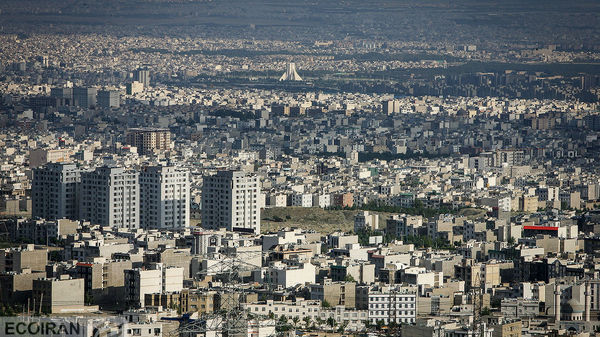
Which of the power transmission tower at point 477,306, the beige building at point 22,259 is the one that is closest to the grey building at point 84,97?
the beige building at point 22,259

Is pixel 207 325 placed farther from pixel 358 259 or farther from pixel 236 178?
pixel 236 178

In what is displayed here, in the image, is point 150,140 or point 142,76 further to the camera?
point 142,76

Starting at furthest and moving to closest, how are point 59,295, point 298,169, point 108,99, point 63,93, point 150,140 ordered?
point 63,93 < point 108,99 < point 150,140 < point 298,169 < point 59,295

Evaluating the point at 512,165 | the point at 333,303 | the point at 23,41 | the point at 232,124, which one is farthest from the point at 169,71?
the point at 333,303

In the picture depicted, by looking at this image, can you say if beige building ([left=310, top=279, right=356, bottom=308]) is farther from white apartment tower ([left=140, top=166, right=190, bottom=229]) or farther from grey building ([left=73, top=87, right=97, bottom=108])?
grey building ([left=73, top=87, right=97, bottom=108])

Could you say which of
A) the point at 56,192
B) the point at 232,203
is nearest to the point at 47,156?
the point at 56,192

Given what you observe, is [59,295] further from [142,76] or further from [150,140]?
[142,76]

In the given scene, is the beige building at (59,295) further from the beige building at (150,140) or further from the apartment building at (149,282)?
the beige building at (150,140)
